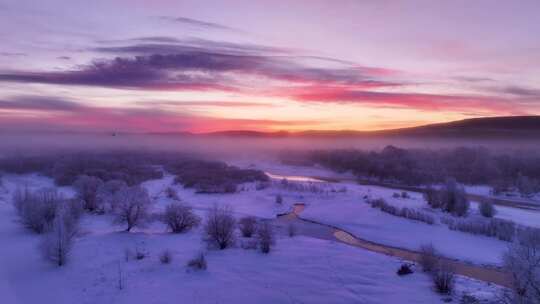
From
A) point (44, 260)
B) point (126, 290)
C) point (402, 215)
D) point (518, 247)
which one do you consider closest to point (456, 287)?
point (518, 247)

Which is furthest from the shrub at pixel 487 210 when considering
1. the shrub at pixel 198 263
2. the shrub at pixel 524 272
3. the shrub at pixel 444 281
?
the shrub at pixel 198 263

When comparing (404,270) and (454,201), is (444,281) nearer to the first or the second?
(404,270)

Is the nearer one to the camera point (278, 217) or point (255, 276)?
point (255, 276)

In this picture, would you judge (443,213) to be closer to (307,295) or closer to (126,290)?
(307,295)

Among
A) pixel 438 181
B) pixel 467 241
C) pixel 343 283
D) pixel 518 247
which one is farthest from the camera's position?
pixel 438 181

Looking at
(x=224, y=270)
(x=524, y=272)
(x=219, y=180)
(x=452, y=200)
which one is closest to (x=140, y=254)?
(x=224, y=270)

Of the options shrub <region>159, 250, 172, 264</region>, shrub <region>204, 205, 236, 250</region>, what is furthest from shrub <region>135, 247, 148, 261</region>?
shrub <region>204, 205, 236, 250</region>
